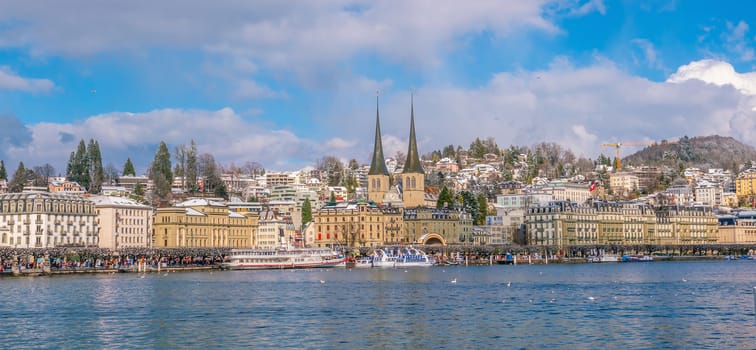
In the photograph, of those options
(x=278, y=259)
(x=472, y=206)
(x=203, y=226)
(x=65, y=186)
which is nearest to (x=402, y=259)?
(x=278, y=259)

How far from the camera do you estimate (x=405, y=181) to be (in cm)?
18600

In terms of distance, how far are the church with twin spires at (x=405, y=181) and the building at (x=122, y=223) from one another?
2166 inches

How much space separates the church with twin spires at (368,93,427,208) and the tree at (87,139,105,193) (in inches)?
2028

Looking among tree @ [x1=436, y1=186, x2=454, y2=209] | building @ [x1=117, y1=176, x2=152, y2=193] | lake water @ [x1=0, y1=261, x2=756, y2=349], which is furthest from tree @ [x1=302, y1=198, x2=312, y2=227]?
lake water @ [x1=0, y1=261, x2=756, y2=349]

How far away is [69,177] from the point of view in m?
182

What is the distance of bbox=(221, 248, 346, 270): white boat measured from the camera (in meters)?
125

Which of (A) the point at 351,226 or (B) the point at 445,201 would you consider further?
(B) the point at 445,201

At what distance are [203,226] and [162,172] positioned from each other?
44316mm

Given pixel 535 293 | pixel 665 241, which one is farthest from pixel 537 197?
pixel 535 293

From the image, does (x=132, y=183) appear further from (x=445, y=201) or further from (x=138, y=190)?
(x=445, y=201)

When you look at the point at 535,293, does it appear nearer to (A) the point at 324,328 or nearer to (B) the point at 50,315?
(A) the point at 324,328

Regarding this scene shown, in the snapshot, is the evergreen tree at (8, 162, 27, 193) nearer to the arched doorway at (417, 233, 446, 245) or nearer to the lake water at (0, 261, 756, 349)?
the arched doorway at (417, 233, 446, 245)

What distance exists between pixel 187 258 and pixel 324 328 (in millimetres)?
92277

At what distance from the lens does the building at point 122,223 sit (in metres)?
134
